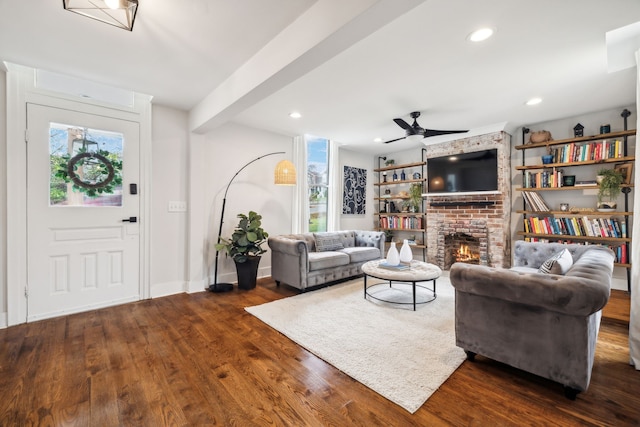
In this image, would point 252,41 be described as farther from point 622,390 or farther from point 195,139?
point 622,390

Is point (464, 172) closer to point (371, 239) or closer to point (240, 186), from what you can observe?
point (371, 239)

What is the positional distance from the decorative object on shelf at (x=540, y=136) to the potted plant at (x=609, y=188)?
0.79m

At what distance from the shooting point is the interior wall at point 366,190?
235 inches

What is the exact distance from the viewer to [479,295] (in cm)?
194

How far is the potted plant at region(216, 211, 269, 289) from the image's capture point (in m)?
3.84

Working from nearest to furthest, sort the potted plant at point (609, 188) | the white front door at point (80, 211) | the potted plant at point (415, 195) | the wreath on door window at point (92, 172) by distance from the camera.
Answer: the white front door at point (80, 211), the wreath on door window at point (92, 172), the potted plant at point (609, 188), the potted plant at point (415, 195)

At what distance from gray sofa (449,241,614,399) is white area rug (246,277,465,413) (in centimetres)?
34

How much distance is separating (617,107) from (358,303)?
4328mm

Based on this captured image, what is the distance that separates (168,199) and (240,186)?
41.5 inches

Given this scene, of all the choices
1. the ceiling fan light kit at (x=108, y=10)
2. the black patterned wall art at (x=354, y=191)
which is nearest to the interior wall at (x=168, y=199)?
the ceiling fan light kit at (x=108, y=10)

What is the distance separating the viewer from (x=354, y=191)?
614 centimetres

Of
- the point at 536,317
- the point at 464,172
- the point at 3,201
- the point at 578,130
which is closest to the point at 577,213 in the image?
the point at 578,130

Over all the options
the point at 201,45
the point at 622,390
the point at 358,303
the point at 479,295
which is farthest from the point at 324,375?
the point at 201,45

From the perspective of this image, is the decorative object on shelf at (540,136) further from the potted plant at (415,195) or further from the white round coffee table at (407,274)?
the white round coffee table at (407,274)
